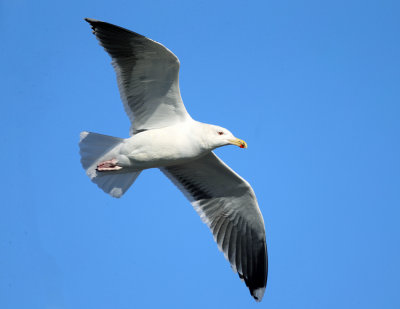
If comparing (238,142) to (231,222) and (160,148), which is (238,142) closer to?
(160,148)

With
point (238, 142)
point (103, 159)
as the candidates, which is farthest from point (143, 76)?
point (238, 142)

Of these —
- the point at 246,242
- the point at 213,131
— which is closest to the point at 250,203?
the point at 246,242

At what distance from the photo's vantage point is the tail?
227 inches

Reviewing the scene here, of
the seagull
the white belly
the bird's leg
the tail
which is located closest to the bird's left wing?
the seagull

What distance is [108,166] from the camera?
5.78m

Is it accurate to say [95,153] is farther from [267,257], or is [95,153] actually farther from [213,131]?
[267,257]

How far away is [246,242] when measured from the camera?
657cm

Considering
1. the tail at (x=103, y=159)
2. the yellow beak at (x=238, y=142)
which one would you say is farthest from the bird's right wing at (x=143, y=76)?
the yellow beak at (x=238, y=142)

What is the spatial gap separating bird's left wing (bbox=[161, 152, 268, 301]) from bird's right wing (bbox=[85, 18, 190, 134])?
2.92 feet

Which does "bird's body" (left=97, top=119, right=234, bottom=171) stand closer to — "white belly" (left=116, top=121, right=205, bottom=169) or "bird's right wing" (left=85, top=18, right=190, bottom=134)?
"white belly" (left=116, top=121, right=205, bottom=169)

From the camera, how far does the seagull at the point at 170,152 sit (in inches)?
216

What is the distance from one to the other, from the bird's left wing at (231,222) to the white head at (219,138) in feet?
3.31

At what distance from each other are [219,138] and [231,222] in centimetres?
147

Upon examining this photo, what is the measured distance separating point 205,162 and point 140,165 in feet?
2.82
